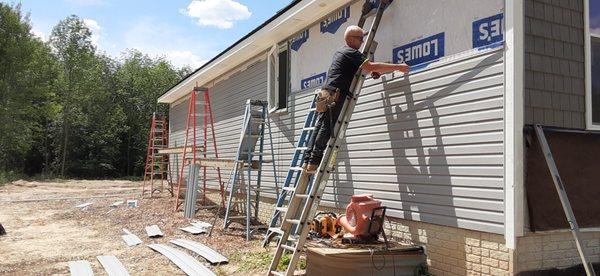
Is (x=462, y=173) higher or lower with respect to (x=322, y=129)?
lower

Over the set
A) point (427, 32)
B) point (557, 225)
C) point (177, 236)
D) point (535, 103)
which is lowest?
point (177, 236)

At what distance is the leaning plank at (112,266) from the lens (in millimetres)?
6545

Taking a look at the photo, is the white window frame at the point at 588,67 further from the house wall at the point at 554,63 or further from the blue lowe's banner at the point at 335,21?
the blue lowe's banner at the point at 335,21

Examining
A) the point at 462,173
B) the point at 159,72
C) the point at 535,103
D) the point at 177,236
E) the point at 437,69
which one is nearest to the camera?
the point at 535,103

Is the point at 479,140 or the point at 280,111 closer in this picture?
the point at 479,140

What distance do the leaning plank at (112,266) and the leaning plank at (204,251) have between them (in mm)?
1144

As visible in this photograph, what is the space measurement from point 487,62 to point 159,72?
41365 mm

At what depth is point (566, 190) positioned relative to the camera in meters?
4.89

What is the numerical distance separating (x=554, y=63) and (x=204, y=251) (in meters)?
5.52

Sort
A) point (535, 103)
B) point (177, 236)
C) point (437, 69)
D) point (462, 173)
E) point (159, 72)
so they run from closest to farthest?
point (535, 103) → point (462, 173) → point (437, 69) → point (177, 236) → point (159, 72)

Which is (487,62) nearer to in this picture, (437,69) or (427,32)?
(437,69)

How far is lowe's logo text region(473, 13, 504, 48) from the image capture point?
486cm

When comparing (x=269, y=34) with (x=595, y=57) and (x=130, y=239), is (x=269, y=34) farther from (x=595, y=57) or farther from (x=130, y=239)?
(x=595, y=57)

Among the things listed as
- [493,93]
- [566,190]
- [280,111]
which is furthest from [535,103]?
[280,111]
